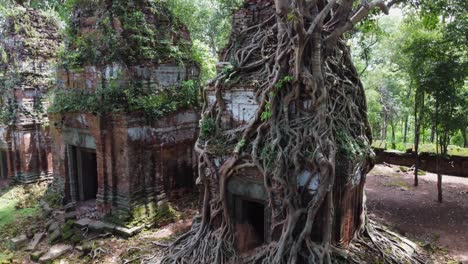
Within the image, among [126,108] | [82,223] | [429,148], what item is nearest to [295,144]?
[126,108]

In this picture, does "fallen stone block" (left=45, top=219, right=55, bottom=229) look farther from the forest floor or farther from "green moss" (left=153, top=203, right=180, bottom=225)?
→ "green moss" (left=153, top=203, right=180, bottom=225)

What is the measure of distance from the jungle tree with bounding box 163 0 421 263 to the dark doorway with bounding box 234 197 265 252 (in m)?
0.20

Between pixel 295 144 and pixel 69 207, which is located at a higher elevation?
pixel 295 144

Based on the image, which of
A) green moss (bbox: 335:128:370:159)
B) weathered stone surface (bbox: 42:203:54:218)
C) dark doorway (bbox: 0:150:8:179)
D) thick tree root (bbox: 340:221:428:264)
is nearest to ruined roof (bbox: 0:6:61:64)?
dark doorway (bbox: 0:150:8:179)

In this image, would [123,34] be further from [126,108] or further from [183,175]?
[183,175]

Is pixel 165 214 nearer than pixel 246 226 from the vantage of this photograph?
No

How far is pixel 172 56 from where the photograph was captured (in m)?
11.2

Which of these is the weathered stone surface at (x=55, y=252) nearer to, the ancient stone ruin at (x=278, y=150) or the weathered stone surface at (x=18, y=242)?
the weathered stone surface at (x=18, y=242)

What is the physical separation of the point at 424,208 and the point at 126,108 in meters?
9.70

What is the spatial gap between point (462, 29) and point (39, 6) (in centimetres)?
2257

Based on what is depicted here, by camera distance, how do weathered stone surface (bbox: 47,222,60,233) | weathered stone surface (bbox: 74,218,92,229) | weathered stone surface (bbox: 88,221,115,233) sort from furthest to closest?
weathered stone surface (bbox: 47,222,60,233) < weathered stone surface (bbox: 74,218,92,229) < weathered stone surface (bbox: 88,221,115,233)

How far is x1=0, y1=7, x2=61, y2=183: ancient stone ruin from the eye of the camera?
50.3ft

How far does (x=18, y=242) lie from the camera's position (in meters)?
9.74

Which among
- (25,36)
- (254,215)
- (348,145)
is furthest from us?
(25,36)
